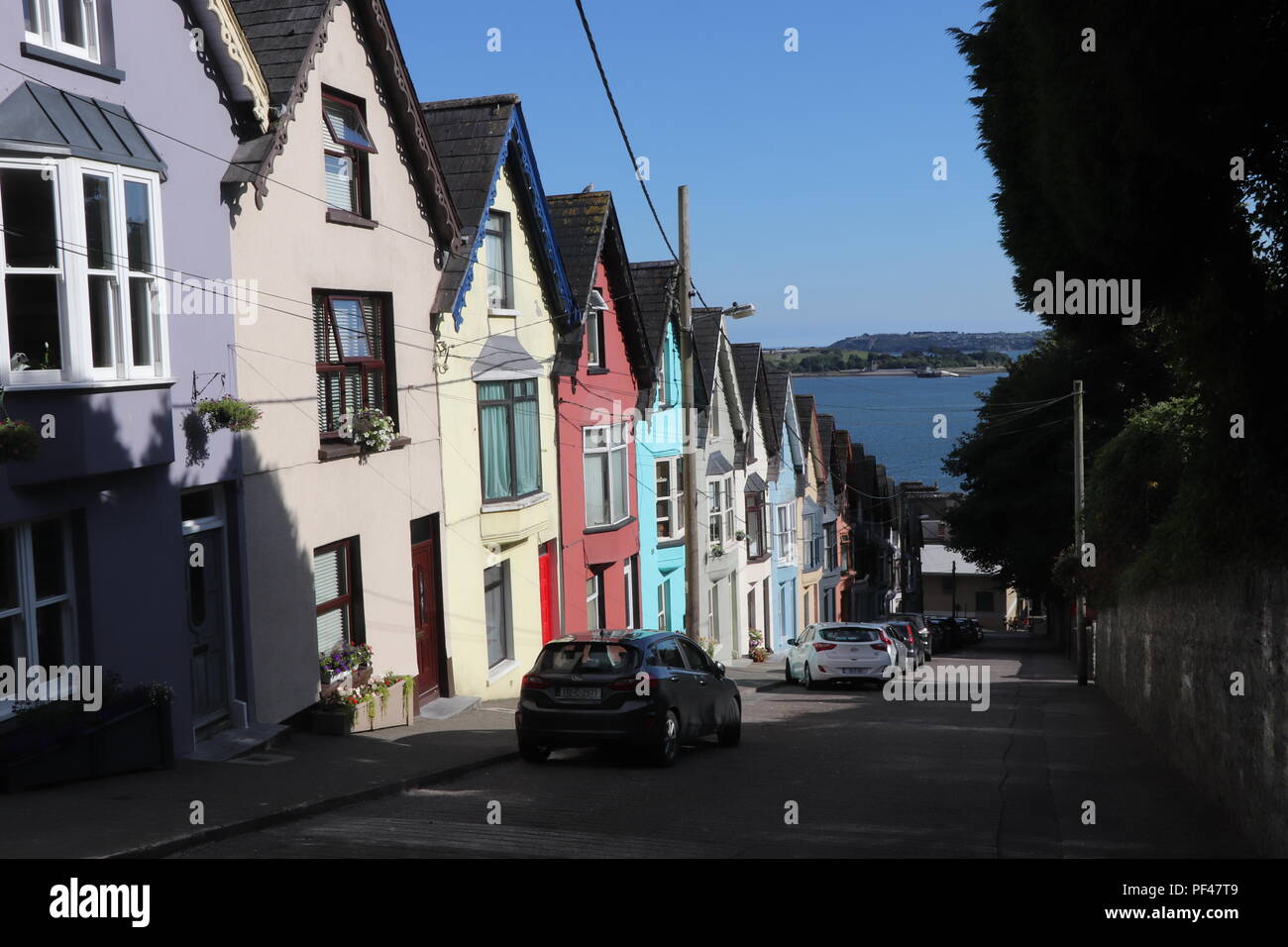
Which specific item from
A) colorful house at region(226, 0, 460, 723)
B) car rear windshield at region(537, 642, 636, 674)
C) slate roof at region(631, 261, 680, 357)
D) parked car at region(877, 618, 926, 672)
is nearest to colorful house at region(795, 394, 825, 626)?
parked car at region(877, 618, 926, 672)

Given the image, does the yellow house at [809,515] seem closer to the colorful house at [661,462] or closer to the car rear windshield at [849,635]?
the colorful house at [661,462]

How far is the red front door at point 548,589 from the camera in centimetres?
2509

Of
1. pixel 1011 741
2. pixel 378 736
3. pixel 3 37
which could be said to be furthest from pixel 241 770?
pixel 1011 741

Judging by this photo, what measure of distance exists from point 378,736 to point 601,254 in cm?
1539

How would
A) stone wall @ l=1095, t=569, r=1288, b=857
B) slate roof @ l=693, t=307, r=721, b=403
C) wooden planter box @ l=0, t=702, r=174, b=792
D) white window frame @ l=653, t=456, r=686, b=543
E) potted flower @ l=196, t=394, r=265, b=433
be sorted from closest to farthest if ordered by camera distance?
1. stone wall @ l=1095, t=569, r=1288, b=857
2. wooden planter box @ l=0, t=702, r=174, b=792
3. potted flower @ l=196, t=394, r=265, b=433
4. white window frame @ l=653, t=456, r=686, b=543
5. slate roof @ l=693, t=307, r=721, b=403

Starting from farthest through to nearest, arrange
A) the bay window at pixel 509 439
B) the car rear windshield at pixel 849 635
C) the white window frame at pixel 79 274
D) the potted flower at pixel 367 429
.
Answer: the car rear windshield at pixel 849 635 → the bay window at pixel 509 439 → the potted flower at pixel 367 429 → the white window frame at pixel 79 274

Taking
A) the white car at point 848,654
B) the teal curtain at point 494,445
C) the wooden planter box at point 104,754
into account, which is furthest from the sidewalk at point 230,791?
the white car at point 848,654

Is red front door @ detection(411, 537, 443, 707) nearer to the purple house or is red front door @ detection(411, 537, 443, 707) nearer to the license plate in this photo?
the purple house

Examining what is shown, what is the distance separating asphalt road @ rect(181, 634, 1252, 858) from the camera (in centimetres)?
991

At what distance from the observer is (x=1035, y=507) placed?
50.4m

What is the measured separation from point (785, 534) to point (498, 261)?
29.1 m

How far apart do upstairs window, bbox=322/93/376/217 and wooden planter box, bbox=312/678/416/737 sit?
21.9 feet

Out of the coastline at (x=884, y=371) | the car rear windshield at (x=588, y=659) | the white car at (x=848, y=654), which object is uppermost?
the coastline at (x=884, y=371)

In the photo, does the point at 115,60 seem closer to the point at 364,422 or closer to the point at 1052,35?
the point at 364,422
